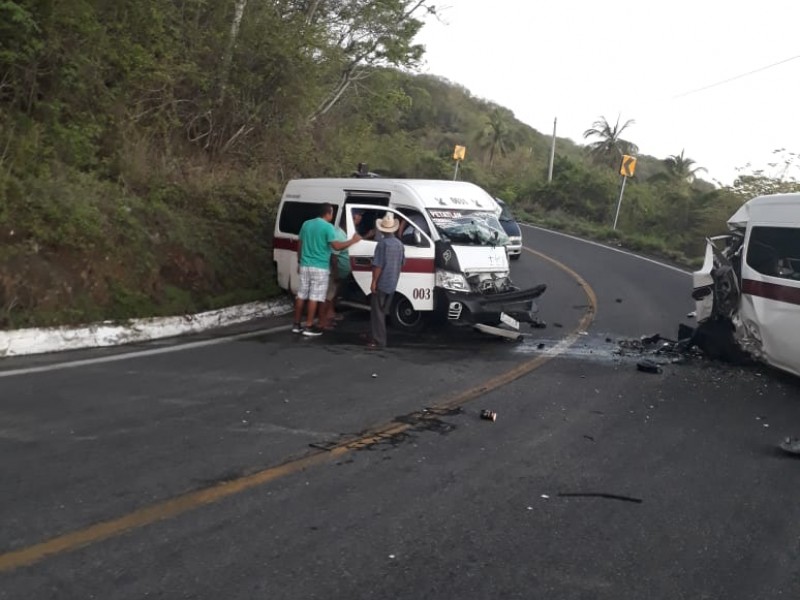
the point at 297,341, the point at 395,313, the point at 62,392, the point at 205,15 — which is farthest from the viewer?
the point at 205,15

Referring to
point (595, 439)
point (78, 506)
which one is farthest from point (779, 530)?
point (78, 506)

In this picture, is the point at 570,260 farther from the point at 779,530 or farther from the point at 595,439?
the point at 779,530

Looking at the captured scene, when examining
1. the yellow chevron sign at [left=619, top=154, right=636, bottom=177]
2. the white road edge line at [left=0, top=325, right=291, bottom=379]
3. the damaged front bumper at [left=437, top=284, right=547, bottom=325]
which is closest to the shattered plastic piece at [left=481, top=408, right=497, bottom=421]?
the damaged front bumper at [left=437, top=284, right=547, bottom=325]

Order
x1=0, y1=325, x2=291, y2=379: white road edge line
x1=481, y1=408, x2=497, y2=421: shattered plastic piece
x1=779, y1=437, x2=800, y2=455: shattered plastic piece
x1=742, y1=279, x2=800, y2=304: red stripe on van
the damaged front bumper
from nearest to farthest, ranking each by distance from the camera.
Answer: x1=779, y1=437, x2=800, y2=455: shattered plastic piece, x1=481, y1=408, x2=497, y2=421: shattered plastic piece, x1=0, y1=325, x2=291, y2=379: white road edge line, x1=742, y1=279, x2=800, y2=304: red stripe on van, the damaged front bumper

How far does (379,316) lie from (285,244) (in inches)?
135

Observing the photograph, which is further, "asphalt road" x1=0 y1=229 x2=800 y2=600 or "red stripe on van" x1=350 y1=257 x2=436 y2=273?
"red stripe on van" x1=350 y1=257 x2=436 y2=273

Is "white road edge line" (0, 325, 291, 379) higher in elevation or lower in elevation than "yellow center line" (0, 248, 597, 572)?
lower

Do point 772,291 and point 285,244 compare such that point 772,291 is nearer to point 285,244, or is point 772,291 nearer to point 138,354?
point 138,354

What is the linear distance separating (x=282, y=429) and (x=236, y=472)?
3.86ft

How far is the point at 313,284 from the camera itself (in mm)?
11914

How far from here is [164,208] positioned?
1370 cm

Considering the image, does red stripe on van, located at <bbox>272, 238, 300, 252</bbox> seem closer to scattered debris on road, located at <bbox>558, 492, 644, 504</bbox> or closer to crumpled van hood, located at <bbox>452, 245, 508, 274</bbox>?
crumpled van hood, located at <bbox>452, 245, 508, 274</bbox>

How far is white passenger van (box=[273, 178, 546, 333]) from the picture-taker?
1177 cm

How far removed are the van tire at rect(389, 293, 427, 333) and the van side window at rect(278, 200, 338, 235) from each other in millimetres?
2205
